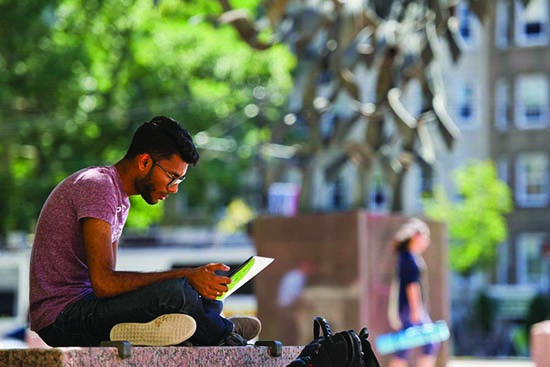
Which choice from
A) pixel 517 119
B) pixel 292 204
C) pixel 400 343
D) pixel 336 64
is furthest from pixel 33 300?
pixel 517 119

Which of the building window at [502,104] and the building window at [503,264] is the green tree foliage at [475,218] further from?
the building window at [502,104]

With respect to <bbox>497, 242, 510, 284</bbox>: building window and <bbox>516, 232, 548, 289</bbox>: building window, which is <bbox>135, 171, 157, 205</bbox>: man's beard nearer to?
<bbox>516, 232, 548, 289</bbox>: building window

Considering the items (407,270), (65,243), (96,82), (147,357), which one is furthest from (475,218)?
(147,357)

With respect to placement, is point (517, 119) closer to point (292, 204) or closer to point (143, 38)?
point (143, 38)

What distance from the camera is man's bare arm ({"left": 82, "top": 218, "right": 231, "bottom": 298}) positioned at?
5.87 m

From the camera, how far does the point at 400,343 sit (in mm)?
18016

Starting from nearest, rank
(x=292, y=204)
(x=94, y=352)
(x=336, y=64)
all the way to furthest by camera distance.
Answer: (x=94, y=352), (x=336, y=64), (x=292, y=204)

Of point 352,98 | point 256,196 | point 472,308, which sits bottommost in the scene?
point 472,308

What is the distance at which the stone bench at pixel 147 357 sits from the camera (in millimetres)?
5332

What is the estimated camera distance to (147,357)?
5707 mm

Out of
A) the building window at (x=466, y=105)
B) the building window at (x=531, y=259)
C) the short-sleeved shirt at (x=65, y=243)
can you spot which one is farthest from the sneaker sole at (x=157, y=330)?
the building window at (x=466, y=105)

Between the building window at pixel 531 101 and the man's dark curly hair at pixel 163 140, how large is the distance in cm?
5404

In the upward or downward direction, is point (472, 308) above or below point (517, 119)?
below

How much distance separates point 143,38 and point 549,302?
2033 cm
